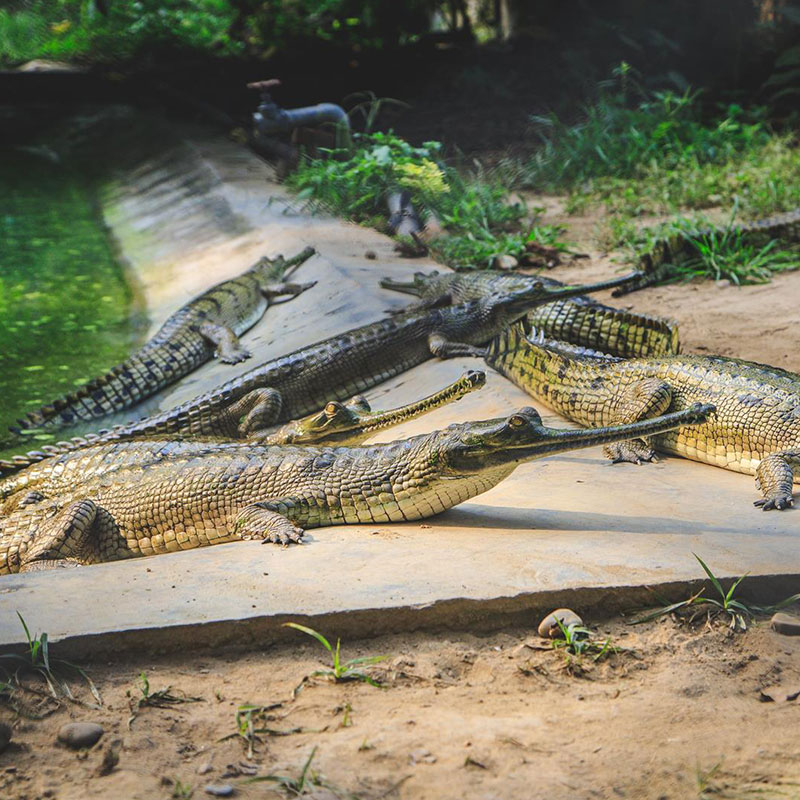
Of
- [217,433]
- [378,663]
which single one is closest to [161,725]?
[378,663]

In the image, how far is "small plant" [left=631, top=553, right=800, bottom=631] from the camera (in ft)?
10.3

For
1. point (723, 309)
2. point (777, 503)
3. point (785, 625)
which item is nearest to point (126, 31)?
point (723, 309)

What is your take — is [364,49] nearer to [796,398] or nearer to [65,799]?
[796,398]

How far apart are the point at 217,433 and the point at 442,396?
2391mm

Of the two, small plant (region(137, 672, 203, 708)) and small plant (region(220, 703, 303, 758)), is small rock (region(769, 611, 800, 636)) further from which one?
small plant (region(137, 672, 203, 708))

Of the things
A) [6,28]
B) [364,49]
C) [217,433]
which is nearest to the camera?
[217,433]

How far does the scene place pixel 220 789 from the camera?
240cm

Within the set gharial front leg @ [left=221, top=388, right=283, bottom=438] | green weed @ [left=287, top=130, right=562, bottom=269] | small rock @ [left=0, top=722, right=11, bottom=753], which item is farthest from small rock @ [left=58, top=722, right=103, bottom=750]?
green weed @ [left=287, top=130, right=562, bottom=269]

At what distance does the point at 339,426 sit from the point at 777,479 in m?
2.09

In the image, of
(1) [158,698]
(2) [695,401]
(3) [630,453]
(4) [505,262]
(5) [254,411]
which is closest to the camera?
(1) [158,698]

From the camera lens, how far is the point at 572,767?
2.47 metres

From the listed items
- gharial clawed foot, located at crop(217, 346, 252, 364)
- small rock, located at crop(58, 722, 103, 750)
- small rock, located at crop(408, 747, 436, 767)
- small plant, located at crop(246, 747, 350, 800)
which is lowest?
gharial clawed foot, located at crop(217, 346, 252, 364)

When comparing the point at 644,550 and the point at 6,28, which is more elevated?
the point at 6,28

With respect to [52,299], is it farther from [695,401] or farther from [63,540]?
[695,401]
